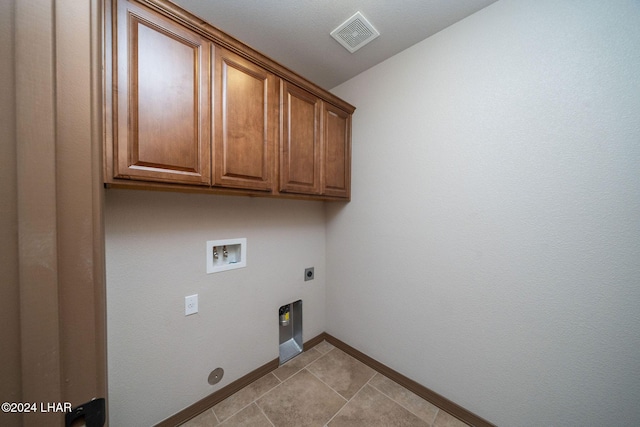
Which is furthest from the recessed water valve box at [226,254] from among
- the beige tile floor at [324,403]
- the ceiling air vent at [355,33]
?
the ceiling air vent at [355,33]

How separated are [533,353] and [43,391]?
6.27 ft

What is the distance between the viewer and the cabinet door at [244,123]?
120 cm

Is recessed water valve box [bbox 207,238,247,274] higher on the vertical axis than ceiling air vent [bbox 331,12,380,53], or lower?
lower

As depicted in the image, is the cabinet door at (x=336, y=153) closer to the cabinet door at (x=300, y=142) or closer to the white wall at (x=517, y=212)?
the cabinet door at (x=300, y=142)

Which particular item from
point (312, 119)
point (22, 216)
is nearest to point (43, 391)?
point (22, 216)

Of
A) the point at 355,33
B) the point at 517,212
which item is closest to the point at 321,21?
the point at 355,33

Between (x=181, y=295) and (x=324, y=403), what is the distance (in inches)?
47.8

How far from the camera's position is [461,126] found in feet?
4.60

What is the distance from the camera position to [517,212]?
1224 millimetres

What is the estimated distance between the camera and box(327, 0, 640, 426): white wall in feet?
3.30

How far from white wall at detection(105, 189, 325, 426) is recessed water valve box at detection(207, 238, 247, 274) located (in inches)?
1.5

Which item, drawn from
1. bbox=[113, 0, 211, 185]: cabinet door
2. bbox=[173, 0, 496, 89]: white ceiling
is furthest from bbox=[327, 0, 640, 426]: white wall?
bbox=[113, 0, 211, 185]: cabinet door

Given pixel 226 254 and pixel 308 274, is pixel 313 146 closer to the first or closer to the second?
pixel 226 254

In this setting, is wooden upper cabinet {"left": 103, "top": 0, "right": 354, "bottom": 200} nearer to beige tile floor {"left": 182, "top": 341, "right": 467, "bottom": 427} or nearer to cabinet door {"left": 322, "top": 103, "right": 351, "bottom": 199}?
cabinet door {"left": 322, "top": 103, "right": 351, "bottom": 199}
